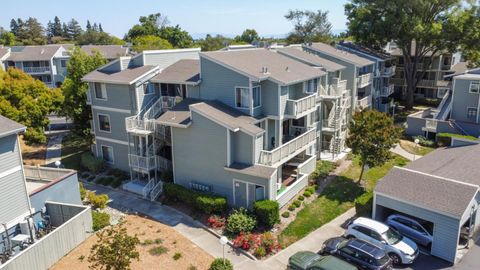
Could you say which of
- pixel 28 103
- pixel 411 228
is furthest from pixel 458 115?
pixel 28 103

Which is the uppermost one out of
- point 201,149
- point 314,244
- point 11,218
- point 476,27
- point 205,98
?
point 476,27

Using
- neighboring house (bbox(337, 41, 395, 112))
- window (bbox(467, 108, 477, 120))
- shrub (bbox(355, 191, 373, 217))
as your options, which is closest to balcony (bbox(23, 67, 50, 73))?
neighboring house (bbox(337, 41, 395, 112))

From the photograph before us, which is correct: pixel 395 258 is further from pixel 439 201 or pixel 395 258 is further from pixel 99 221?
pixel 99 221

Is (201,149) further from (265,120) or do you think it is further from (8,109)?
(8,109)

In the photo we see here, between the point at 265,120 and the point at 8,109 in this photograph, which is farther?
the point at 8,109

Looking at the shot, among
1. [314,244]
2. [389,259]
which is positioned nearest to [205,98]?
[314,244]

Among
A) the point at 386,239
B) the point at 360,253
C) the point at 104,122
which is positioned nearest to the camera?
the point at 360,253

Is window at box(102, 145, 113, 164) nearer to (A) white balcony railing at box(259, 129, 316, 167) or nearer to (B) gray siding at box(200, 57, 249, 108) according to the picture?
(B) gray siding at box(200, 57, 249, 108)
